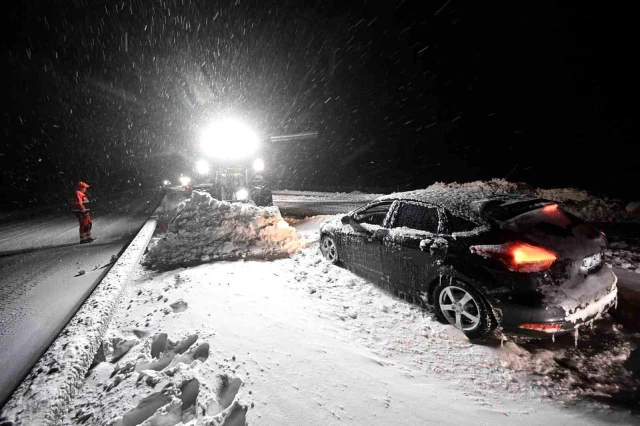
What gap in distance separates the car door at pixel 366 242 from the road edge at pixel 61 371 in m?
3.38

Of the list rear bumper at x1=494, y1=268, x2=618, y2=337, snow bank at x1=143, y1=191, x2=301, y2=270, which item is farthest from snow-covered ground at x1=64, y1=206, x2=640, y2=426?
snow bank at x1=143, y1=191, x2=301, y2=270

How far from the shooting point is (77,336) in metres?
3.20

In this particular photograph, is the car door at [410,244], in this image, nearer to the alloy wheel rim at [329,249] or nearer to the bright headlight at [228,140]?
the alloy wheel rim at [329,249]

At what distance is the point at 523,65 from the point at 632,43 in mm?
6979

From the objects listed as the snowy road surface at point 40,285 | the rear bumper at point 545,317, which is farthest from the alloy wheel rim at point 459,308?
the snowy road surface at point 40,285

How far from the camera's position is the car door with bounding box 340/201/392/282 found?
181 inches

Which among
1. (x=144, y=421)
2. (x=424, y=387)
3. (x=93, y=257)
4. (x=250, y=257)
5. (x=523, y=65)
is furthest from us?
(x=523, y=65)

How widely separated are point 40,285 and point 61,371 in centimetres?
401

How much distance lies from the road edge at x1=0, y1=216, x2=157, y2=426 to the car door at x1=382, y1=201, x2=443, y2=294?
3.50 meters

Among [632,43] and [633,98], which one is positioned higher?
[632,43]

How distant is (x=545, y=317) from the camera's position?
9.80 feet

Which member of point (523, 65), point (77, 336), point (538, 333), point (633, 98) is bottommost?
point (77, 336)

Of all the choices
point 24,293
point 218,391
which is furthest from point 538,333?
point 24,293

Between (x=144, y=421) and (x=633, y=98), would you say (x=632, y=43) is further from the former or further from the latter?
(x=144, y=421)
